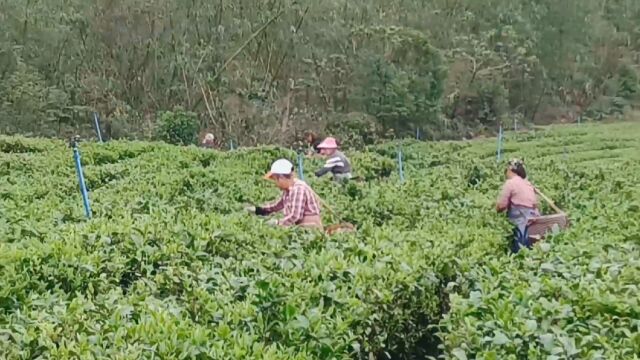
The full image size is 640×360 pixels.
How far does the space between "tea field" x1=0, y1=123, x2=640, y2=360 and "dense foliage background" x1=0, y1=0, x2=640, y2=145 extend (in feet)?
65.1

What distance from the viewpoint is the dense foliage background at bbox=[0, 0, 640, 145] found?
26922 mm

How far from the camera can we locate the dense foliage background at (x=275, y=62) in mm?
26922

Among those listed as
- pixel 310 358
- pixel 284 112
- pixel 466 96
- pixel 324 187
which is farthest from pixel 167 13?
pixel 310 358

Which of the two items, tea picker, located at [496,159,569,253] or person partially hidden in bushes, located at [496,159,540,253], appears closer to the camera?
tea picker, located at [496,159,569,253]

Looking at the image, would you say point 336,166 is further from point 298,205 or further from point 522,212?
point 298,205

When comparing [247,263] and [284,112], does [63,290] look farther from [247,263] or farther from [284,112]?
[284,112]

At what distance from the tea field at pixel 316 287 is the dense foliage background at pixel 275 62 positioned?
19.9 metres

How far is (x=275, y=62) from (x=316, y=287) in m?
25.9

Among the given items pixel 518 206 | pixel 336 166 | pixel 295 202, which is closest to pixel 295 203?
pixel 295 202

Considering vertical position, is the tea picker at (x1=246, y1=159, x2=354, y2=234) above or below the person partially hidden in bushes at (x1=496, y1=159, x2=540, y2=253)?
above

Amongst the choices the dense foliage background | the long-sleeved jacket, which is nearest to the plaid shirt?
the long-sleeved jacket

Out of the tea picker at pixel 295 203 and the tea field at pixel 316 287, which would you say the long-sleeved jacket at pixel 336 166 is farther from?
the tea picker at pixel 295 203

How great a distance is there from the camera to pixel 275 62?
29.8m

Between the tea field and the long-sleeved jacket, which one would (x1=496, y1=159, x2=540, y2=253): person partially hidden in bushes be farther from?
the long-sleeved jacket
